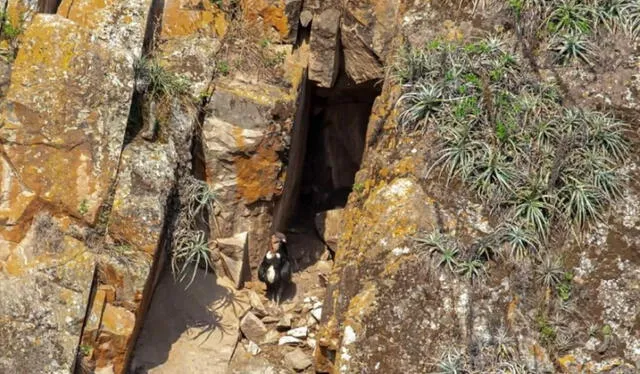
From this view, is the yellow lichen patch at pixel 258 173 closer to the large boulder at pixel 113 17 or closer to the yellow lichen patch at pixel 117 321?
the large boulder at pixel 113 17

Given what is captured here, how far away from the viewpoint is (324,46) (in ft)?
41.9

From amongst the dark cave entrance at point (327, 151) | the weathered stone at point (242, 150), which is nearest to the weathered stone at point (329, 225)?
the dark cave entrance at point (327, 151)

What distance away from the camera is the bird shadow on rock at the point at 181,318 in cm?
1104

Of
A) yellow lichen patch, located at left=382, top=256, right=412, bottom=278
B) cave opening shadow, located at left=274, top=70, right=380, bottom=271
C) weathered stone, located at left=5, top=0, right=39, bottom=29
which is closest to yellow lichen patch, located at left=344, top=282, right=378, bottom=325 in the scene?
yellow lichen patch, located at left=382, top=256, right=412, bottom=278

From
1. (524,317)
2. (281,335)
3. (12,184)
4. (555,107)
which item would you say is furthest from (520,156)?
(12,184)

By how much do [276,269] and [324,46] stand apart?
261 centimetres

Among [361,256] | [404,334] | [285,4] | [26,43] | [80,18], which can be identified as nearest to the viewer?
[404,334]

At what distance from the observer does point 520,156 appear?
10.3m

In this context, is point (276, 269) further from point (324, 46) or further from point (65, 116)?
point (65, 116)

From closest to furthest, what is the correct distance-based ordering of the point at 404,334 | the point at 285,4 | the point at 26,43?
the point at 404,334 → the point at 26,43 → the point at 285,4

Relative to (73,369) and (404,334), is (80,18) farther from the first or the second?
(404,334)

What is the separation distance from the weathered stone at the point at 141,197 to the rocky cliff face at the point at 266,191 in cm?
2

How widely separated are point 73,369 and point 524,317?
3.98 meters

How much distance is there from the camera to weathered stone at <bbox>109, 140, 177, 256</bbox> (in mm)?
10664
